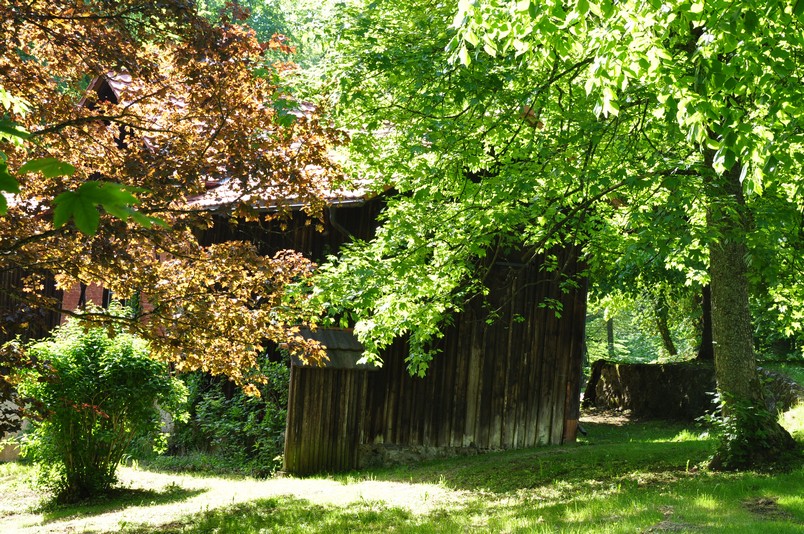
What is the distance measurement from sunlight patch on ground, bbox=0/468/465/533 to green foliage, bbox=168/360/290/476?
0.81 m

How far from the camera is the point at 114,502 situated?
10.3m

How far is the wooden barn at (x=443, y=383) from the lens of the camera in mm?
12938

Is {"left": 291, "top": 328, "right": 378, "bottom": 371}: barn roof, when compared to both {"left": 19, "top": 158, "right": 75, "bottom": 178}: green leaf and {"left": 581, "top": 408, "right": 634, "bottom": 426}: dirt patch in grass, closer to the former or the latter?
{"left": 581, "top": 408, "right": 634, "bottom": 426}: dirt patch in grass

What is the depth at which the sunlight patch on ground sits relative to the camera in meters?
8.86

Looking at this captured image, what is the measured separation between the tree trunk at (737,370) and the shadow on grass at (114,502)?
21.8ft

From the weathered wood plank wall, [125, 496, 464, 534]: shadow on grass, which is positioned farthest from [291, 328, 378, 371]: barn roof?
[125, 496, 464, 534]: shadow on grass

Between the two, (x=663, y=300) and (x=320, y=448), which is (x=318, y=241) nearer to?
(x=320, y=448)

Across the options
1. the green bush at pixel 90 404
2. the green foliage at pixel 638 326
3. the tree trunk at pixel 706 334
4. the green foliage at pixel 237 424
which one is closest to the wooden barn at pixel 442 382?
the green foliage at pixel 237 424

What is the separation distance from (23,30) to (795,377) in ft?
53.2

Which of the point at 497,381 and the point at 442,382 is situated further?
the point at 497,381

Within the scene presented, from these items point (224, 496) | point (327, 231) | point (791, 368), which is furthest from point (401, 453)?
point (791, 368)

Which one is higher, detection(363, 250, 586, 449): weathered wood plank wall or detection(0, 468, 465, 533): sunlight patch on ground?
detection(363, 250, 586, 449): weathered wood plank wall

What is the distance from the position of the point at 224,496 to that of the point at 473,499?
3.11 metres

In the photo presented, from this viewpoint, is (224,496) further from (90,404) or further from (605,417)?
(605,417)
